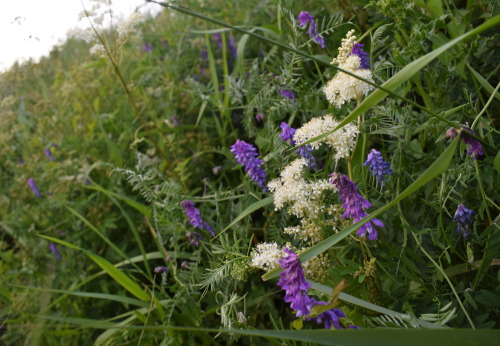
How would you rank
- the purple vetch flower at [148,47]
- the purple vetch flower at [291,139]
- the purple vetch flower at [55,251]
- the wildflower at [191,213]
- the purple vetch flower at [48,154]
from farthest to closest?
1. the purple vetch flower at [148,47]
2. the purple vetch flower at [48,154]
3. the purple vetch flower at [55,251]
4. the wildflower at [191,213]
5. the purple vetch flower at [291,139]

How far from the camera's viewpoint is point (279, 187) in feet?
3.58

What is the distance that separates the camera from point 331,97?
111 centimetres

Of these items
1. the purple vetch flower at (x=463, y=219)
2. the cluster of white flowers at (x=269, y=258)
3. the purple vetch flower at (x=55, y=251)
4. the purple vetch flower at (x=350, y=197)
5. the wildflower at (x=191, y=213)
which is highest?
the purple vetch flower at (x=350, y=197)

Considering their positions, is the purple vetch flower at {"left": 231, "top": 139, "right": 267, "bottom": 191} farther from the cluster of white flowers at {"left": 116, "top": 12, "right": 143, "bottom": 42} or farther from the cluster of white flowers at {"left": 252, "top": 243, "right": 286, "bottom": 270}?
the cluster of white flowers at {"left": 116, "top": 12, "right": 143, "bottom": 42}

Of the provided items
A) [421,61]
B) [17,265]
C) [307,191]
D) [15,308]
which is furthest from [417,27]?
[17,265]

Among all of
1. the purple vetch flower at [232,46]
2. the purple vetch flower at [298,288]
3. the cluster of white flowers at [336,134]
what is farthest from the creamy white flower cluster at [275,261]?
the purple vetch flower at [232,46]

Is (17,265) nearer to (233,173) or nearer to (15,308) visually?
(15,308)

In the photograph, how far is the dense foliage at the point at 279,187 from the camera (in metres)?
1.04

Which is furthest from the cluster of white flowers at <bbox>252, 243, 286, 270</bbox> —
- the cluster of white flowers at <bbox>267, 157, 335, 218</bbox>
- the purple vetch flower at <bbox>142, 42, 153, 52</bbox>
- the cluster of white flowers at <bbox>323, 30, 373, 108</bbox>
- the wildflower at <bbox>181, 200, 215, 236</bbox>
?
the purple vetch flower at <bbox>142, 42, 153, 52</bbox>

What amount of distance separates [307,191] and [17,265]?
6.02 ft

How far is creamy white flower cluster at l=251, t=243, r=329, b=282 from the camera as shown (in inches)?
38.9

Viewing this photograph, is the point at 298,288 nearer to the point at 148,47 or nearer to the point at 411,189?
the point at 411,189

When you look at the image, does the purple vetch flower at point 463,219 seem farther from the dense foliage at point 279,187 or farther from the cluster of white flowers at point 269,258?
the cluster of white flowers at point 269,258

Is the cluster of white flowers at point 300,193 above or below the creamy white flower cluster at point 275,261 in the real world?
above
